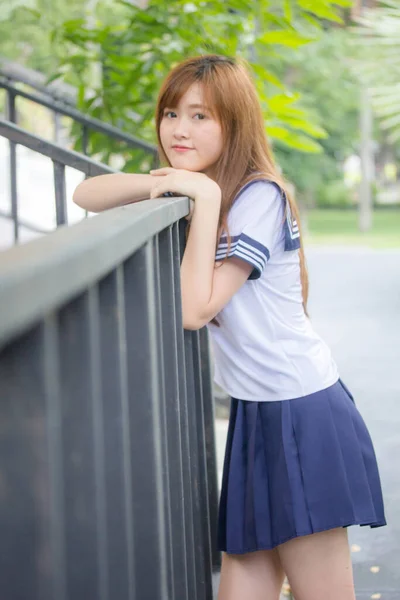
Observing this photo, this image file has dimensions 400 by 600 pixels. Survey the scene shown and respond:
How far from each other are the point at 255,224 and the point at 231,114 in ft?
0.91

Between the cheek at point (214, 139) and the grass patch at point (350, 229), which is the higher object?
the grass patch at point (350, 229)

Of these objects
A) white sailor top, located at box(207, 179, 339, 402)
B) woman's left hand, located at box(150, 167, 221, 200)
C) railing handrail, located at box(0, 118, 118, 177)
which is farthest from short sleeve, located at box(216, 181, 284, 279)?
railing handrail, located at box(0, 118, 118, 177)

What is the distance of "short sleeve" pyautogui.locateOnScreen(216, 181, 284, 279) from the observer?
202cm

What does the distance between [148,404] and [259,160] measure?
1.07 meters

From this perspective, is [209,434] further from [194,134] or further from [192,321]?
[194,134]

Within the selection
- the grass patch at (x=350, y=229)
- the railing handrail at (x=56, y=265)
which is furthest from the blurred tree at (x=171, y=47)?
the grass patch at (x=350, y=229)

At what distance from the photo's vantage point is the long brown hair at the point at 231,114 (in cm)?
215

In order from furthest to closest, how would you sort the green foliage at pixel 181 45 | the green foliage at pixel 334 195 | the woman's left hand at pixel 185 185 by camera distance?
the green foliage at pixel 334 195
the green foliage at pixel 181 45
the woman's left hand at pixel 185 185

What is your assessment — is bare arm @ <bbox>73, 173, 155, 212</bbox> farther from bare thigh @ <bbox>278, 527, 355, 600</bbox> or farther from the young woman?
bare thigh @ <bbox>278, 527, 355, 600</bbox>

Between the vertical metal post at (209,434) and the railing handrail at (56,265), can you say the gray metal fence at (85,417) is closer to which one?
the railing handrail at (56,265)

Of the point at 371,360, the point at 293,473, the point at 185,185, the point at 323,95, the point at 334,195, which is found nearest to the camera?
the point at 185,185

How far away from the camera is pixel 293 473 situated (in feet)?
6.89

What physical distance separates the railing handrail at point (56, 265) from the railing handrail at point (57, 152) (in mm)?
1470

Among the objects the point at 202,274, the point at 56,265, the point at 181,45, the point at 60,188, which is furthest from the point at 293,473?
the point at 181,45
